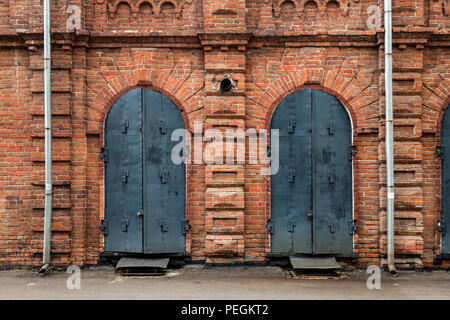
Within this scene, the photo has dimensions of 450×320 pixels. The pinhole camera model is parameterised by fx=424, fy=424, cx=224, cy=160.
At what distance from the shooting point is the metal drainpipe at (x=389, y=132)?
7387mm

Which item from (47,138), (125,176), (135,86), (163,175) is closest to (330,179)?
(163,175)

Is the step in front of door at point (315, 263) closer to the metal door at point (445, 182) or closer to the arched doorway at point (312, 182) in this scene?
the arched doorway at point (312, 182)

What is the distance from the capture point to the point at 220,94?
7602 mm

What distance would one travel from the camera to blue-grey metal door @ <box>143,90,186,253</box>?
7652 mm

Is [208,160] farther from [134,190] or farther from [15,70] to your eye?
[15,70]

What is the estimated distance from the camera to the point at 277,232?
767cm

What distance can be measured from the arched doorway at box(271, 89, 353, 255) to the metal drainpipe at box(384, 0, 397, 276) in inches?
25.5

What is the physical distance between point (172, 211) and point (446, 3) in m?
6.30

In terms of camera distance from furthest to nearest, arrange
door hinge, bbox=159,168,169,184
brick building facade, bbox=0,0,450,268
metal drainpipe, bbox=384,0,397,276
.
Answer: door hinge, bbox=159,168,169,184
brick building facade, bbox=0,0,450,268
metal drainpipe, bbox=384,0,397,276

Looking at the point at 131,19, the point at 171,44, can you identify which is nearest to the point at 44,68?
the point at 131,19

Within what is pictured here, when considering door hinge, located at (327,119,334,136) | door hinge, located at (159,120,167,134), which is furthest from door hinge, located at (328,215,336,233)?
door hinge, located at (159,120,167,134)

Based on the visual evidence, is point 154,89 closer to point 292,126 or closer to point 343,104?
point 292,126

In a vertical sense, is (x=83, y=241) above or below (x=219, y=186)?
below

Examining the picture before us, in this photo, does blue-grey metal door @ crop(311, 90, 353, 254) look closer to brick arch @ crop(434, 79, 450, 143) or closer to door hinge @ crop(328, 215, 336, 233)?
door hinge @ crop(328, 215, 336, 233)
